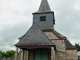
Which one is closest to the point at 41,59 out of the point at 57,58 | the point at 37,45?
the point at 57,58

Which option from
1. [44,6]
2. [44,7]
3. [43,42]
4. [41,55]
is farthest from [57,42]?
[44,6]

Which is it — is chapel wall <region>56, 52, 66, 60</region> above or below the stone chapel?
below

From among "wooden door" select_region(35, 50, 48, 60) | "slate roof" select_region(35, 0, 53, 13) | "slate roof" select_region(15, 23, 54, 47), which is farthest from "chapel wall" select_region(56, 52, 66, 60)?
"slate roof" select_region(35, 0, 53, 13)

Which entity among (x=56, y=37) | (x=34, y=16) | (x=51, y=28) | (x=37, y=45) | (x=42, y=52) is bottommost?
(x=42, y=52)

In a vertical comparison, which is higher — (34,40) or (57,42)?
(34,40)

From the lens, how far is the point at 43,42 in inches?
436

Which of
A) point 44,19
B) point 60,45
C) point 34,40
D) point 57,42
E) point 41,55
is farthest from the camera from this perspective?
point 44,19

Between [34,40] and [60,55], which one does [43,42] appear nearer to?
[34,40]

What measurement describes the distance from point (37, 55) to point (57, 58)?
106 inches

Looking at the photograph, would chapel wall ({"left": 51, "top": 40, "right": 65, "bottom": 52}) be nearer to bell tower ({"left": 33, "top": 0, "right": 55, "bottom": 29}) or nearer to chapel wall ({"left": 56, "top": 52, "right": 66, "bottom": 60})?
chapel wall ({"left": 56, "top": 52, "right": 66, "bottom": 60})

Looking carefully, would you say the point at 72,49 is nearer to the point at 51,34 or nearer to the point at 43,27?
the point at 51,34

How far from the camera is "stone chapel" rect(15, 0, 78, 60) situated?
11.0 m

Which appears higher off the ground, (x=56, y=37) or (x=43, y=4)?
(x=43, y=4)

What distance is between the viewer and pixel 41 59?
13.6 m
